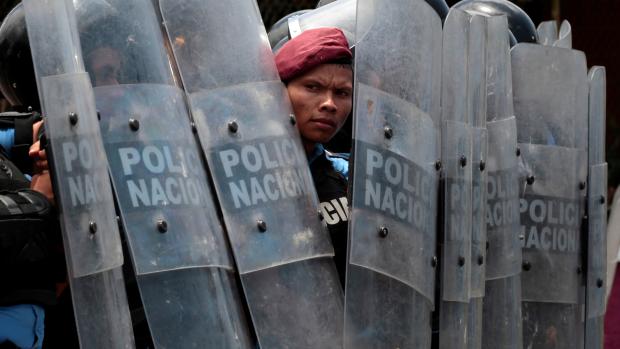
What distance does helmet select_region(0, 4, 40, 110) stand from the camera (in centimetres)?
318

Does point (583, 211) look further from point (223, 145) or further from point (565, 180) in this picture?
point (223, 145)

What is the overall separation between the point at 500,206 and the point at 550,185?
403mm

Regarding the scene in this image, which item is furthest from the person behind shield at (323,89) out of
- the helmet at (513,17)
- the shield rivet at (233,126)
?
the helmet at (513,17)

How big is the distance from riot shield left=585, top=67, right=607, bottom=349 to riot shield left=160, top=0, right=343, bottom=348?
4.56ft

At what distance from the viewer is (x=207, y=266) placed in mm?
2902

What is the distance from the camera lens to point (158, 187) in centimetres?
287

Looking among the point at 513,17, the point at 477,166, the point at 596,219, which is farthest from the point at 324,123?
the point at 513,17

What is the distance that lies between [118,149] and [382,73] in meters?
0.68

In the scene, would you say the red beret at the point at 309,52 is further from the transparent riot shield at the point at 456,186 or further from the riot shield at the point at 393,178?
the transparent riot shield at the point at 456,186

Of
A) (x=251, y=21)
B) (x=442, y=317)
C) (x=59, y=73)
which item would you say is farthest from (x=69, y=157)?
(x=442, y=317)

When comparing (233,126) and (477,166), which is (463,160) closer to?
(477,166)

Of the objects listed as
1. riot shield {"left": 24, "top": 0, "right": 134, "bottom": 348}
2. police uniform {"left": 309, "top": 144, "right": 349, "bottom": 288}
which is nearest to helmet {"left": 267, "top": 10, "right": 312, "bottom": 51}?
police uniform {"left": 309, "top": 144, "right": 349, "bottom": 288}

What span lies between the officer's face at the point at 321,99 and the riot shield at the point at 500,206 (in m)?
0.55

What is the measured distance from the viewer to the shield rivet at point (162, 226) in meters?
2.84
